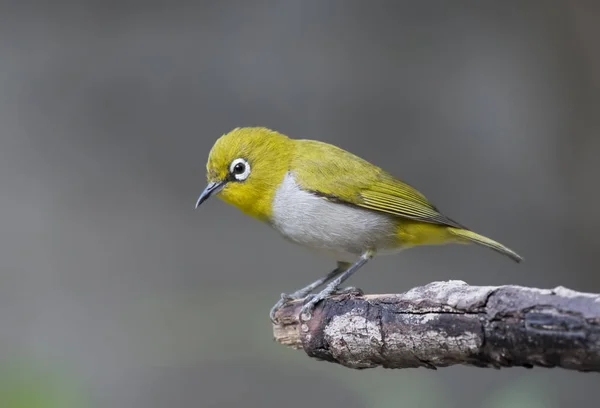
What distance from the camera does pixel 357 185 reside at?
4184 millimetres

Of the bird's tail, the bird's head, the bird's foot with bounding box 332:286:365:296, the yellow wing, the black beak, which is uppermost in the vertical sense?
the bird's tail

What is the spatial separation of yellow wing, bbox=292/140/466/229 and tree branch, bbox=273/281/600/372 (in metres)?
0.87

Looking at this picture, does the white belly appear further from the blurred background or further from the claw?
the blurred background

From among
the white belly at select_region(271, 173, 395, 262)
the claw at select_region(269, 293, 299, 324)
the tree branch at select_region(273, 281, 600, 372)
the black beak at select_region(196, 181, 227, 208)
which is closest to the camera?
the tree branch at select_region(273, 281, 600, 372)

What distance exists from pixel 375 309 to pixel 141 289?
3.81 m

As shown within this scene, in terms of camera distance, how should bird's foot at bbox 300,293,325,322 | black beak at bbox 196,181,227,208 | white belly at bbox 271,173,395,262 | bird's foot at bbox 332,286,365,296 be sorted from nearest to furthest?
bird's foot at bbox 332,286,365,296, bird's foot at bbox 300,293,325,322, white belly at bbox 271,173,395,262, black beak at bbox 196,181,227,208

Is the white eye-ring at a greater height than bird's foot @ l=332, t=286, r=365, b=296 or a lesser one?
greater

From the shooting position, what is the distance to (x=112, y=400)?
238 inches

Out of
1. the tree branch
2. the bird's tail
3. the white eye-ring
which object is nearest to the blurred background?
the white eye-ring

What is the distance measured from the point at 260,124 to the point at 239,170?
2402 mm

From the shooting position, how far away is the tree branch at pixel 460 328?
84.5 inches

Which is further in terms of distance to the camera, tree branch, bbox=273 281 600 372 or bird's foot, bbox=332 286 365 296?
bird's foot, bbox=332 286 365 296

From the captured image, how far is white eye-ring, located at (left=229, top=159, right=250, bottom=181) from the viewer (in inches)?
165

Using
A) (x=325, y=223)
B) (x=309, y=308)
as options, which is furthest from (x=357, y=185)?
(x=309, y=308)
